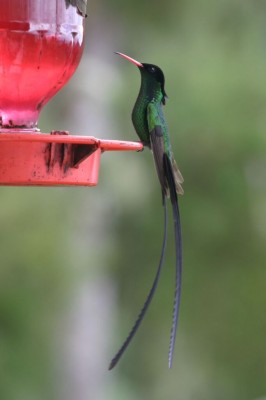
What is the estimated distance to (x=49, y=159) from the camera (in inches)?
148

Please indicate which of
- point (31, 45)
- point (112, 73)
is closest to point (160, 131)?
point (31, 45)

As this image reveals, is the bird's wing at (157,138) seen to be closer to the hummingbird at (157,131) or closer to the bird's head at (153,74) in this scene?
the hummingbird at (157,131)

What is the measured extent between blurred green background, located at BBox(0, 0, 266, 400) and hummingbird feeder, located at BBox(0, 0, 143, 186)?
586cm

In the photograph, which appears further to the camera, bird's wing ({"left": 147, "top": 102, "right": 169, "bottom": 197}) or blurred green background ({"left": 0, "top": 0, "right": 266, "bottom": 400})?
blurred green background ({"left": 0, "top": 0, "right": 266, "bottom": 400})

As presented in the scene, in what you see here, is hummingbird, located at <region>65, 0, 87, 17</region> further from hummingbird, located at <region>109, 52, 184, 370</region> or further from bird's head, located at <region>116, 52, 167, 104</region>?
bird's head, located at <region>116, 52, 167, 104</region>

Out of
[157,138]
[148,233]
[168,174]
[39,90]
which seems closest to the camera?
[39,90]

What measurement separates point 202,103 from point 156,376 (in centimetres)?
329

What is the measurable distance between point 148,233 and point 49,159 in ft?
27.0

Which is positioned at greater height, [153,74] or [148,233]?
[153,74]

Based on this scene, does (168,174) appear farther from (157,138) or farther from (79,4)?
(79,4)

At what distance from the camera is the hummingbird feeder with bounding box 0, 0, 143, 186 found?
3.73m

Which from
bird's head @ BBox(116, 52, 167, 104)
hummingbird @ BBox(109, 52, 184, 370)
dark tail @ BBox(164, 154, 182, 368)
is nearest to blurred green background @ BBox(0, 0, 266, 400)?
bird's head @ BBox(116, 52, 167, 104)

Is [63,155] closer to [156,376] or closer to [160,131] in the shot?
[160,131]

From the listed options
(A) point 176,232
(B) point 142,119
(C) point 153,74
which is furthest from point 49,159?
(C) point 153,74
